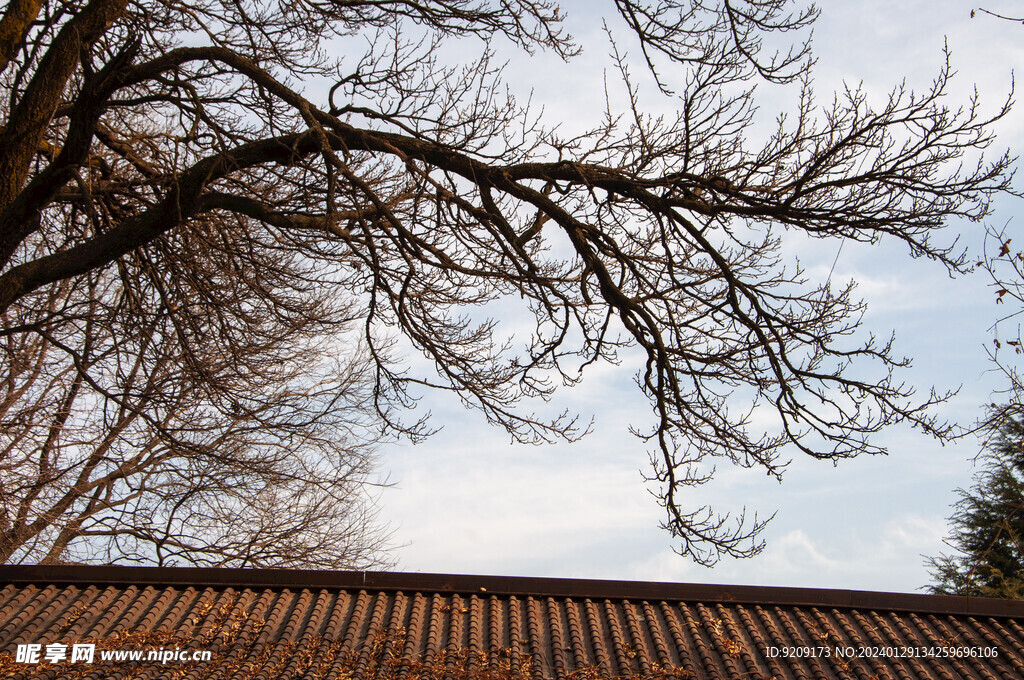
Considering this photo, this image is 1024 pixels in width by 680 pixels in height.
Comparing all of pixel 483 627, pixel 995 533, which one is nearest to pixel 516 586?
pixel 483 627

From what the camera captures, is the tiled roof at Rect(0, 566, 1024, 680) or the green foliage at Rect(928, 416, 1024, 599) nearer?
the tiled roof at Rect(0, 566, 1024, 680)

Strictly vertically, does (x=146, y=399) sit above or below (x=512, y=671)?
above

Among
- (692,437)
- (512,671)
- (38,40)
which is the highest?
(38,40)

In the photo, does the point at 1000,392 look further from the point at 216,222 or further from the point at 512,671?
the point at 216,222

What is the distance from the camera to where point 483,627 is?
27.4 feet

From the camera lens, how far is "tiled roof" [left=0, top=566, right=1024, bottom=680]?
24.7 feet

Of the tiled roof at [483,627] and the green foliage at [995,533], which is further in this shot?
the green foliage at [995,533]

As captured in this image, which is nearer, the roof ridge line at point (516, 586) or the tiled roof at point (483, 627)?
the tiled roof at point (483, 627)

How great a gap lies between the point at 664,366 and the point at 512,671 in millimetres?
3341

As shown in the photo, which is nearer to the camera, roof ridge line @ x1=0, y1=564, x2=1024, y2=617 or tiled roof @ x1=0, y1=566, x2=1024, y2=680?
tiled roof @ x1=0, y1=566, x2=1024, y2=680

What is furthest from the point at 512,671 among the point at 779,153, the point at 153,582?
the point at 779,153

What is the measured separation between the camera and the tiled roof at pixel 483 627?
752cm

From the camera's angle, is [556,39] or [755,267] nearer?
[755,267]

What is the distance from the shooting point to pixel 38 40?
9.80 metres
